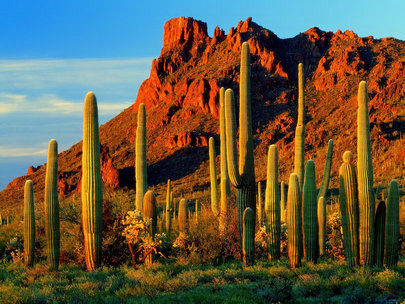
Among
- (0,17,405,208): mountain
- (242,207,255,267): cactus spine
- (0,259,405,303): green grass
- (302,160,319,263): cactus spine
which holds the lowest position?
(0,259,405,303): green grass

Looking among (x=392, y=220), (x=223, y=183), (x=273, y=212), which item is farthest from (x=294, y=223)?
(x=223, y=183)

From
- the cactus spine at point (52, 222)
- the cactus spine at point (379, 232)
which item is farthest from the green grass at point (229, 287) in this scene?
the cactus spine at point (52, 222)

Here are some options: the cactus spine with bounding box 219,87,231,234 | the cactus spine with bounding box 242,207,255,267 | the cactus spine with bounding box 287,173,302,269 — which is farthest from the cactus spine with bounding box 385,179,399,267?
the cactus spine with bounding box 219,87,231,234

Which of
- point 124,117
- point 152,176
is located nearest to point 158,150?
point 152,176

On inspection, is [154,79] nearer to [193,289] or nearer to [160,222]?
[160,222]

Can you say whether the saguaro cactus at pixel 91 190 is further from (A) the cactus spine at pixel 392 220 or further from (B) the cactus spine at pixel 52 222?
(A) the cactus spine at pixel 392 220

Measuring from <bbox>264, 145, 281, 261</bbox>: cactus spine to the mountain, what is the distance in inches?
1144

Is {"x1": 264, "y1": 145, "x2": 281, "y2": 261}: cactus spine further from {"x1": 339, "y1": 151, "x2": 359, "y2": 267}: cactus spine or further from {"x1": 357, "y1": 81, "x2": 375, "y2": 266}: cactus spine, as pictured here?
{"x1": 357, "y1": 81, "x2": 375, "y2": 266}: cactus spine

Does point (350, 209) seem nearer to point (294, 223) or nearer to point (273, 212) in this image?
point (294, 223)

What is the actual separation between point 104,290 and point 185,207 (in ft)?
26.5

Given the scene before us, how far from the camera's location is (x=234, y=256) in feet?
56.8

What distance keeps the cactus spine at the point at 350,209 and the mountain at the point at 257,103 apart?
30.8 metres

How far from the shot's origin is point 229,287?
11930mm

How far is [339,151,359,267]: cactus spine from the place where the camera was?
13.1 metres
